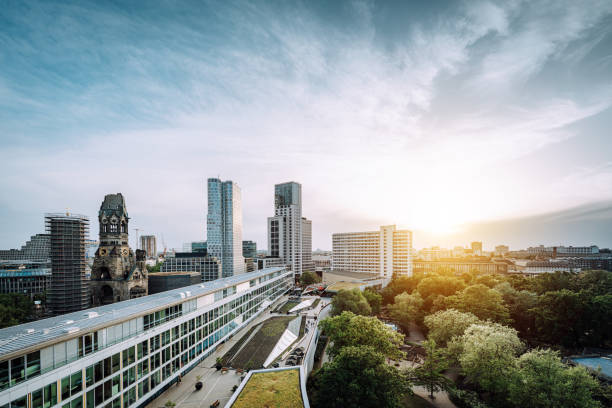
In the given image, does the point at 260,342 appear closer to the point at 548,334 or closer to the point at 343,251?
the point at 548,334

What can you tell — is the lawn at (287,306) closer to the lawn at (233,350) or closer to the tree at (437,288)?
the lawn at (233,350)

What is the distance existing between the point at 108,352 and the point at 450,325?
4221 cm

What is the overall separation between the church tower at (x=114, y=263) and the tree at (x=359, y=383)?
165 feet

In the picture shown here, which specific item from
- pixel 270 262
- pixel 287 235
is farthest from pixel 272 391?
pixel 287 235

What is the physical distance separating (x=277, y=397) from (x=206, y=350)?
2046 centimetres

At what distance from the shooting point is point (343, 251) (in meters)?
133

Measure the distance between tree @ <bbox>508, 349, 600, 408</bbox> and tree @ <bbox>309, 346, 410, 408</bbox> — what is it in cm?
1014

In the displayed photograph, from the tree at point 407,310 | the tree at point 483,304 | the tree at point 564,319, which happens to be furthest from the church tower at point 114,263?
the tree at point 564,319

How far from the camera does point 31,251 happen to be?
148125 millimetres

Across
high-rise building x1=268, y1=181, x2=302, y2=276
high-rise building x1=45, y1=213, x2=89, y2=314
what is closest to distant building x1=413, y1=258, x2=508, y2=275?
high-rise building x1=268, y1=181, x2=302, y2=276

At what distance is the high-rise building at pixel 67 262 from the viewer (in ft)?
201

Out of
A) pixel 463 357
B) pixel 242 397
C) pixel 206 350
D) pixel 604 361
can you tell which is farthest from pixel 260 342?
pixel 604 361

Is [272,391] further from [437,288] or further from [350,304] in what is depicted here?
[437,288]

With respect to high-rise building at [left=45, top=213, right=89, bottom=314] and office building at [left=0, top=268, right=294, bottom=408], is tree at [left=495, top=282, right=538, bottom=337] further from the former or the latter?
high-rise building at [left=45, top=213, right=89, bottom=314]
